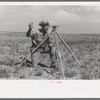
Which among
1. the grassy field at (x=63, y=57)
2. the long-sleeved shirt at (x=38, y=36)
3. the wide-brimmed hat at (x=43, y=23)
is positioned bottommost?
the grassy field at (x=63, y=57)

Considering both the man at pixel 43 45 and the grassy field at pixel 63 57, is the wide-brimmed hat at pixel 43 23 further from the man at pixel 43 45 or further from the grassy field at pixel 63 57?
the grassy field at pixel 63 57

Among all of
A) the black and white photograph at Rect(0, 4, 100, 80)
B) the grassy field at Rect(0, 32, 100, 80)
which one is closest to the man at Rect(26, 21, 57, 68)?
the black and white photograph at Rect(0, 4, 100, 80)

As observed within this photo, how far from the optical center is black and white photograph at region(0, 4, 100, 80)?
6.36 meters

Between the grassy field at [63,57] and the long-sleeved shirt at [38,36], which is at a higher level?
the long-sleeved shirt at [38,36]

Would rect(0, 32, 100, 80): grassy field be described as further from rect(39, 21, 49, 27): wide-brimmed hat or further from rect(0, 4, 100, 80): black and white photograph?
rect(39, 21, 49, 27): wide-brimmed hat

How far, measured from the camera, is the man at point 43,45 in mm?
6359

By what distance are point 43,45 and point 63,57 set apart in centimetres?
48

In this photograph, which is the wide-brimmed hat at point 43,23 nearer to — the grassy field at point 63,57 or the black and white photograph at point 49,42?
the black and white photograph at point 49,42

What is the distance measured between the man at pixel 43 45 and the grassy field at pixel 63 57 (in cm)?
10

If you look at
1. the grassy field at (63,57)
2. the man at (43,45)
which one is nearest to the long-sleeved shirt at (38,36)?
the man at (43,45)

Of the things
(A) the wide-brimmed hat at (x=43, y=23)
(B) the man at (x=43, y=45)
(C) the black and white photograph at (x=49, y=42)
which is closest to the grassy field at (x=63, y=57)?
(C) the black and white photograph at (x=49, y=42)

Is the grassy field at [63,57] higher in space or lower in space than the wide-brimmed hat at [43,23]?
lower

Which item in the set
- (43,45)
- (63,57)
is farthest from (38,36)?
(63,57)

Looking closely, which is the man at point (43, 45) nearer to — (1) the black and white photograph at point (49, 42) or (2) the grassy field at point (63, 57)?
(1) the black and white photograph at point (49, 42)
